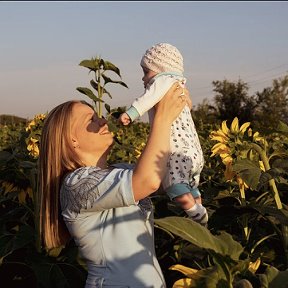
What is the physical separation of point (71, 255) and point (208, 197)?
68cm

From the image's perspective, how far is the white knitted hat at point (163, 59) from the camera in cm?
219

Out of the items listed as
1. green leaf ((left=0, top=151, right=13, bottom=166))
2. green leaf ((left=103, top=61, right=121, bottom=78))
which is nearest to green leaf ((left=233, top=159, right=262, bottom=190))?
green leaf ((left=103, top=61, right=121, bottom=78))

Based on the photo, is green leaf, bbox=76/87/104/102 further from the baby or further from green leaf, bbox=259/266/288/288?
green leaf, bbox=259/266/288/288

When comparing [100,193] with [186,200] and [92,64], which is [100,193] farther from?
[92,64]

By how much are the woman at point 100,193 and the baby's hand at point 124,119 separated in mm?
119

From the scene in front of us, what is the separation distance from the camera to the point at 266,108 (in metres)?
34.2

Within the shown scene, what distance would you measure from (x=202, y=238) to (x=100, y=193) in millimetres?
766

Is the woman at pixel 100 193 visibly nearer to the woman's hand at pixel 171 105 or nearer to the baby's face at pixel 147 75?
the woman's hand at pixel 171 105

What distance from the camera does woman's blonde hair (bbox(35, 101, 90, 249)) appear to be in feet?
5.84

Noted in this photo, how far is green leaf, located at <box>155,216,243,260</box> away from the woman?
70cm

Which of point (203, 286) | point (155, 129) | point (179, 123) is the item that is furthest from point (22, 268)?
point (203, 286)

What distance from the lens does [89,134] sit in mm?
1771

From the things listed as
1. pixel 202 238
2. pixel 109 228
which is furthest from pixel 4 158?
pixel 202 238

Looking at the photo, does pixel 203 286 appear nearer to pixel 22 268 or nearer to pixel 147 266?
pixel 147 266
